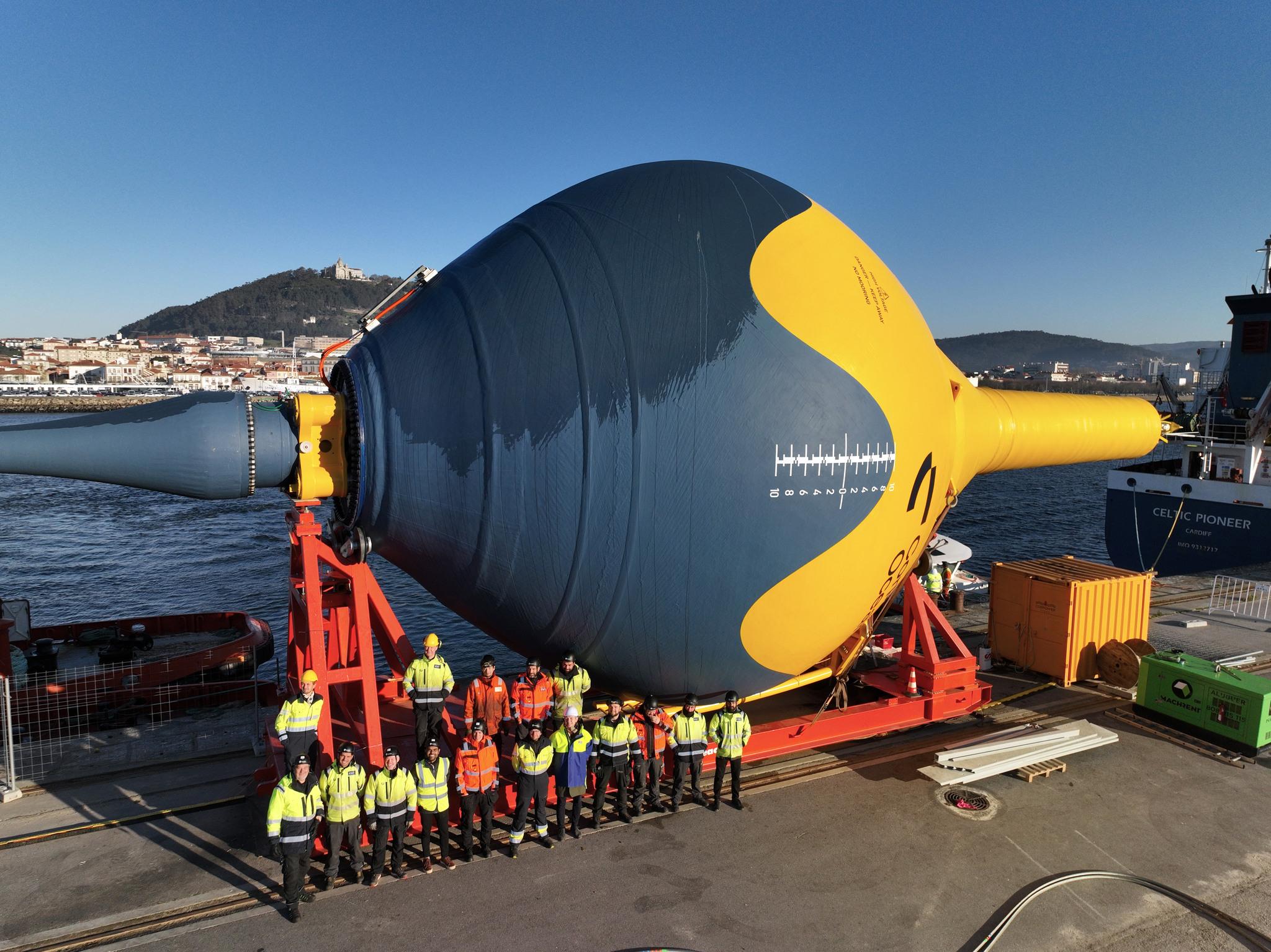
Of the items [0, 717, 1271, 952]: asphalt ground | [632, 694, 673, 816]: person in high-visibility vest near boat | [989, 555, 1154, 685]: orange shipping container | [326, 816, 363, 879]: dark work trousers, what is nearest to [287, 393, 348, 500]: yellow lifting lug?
[326, 816, 363, 879]: dark work trousers

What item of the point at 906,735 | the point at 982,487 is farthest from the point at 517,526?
the point at 982,487

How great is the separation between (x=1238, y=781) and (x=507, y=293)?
33.9 feet

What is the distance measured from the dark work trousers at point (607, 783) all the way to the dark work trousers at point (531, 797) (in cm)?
55

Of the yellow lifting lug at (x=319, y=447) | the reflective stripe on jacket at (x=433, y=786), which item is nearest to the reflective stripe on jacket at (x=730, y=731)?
the reflective stripe on jacket at (x=433, y=786)

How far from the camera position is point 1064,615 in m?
11.9

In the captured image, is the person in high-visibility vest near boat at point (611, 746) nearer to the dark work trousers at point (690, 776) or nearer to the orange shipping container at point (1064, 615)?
the dark work trousers at point (690, 776)

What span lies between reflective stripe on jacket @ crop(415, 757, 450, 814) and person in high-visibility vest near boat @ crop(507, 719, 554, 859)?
720mm

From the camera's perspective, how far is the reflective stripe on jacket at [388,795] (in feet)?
21.9

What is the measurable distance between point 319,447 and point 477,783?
11.4 ft

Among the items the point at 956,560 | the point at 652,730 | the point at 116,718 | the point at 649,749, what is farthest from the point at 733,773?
the point at 956,560

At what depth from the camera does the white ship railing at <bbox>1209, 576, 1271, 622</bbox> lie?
16172 millimetres

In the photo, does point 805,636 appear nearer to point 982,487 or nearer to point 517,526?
point 517,526

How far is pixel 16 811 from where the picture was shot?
26.4 ft

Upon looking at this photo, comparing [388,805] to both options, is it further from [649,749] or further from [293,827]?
[649,749]
